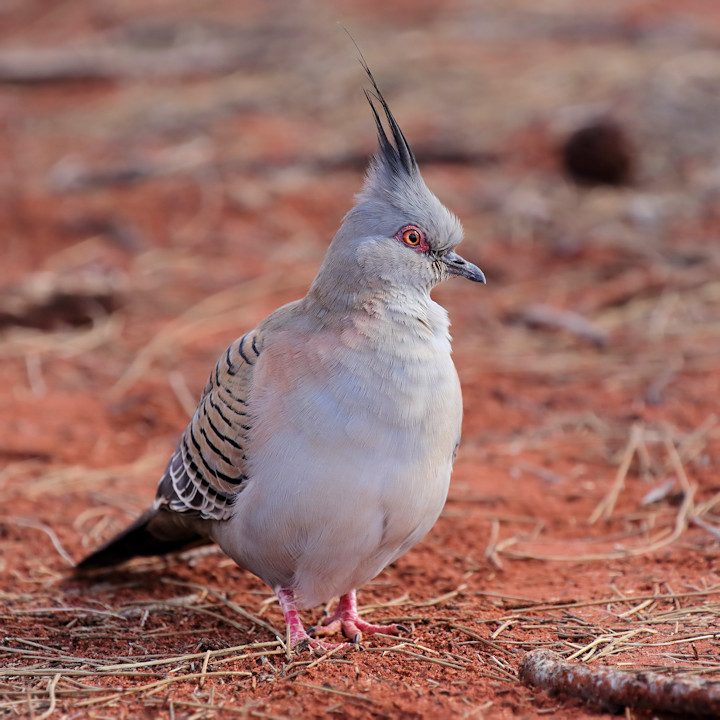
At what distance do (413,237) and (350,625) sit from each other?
149cm

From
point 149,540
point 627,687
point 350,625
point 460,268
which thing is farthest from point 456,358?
point 627,687

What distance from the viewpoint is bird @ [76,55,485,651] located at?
330 centimetres

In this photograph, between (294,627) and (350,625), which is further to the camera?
(350,625)

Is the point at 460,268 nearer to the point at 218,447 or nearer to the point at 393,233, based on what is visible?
the point at 393,233

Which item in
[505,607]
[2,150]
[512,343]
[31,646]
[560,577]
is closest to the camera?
[31,646]

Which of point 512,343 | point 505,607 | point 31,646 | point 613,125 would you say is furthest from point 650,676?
point 613,125

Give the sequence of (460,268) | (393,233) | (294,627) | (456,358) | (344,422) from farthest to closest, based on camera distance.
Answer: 1. (456,358)
2. (460,268)
3. (393,233)
4. (294,627)
5. (344,422)

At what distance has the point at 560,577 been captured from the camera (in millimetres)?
4305

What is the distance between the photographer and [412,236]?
3.77 m

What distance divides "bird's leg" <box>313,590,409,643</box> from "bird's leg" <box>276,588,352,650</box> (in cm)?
15

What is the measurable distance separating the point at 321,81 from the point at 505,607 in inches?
426

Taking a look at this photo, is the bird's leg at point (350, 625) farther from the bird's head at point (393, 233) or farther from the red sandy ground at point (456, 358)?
the bird's head at point (393, 233)

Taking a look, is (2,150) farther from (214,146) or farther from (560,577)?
(560,577)

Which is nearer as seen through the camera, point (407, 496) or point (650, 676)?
point (650, 676)
